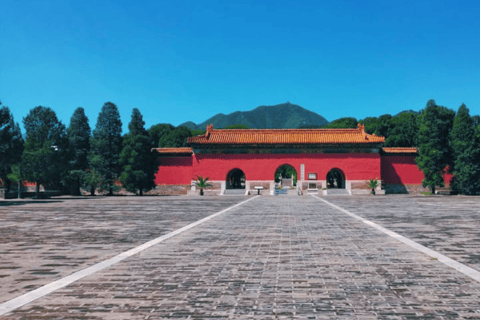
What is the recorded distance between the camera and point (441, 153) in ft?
107

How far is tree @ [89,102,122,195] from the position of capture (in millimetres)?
34219

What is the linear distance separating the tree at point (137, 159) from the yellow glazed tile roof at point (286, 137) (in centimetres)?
439

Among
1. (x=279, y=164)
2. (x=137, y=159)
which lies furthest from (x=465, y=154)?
(x=137, y=159)

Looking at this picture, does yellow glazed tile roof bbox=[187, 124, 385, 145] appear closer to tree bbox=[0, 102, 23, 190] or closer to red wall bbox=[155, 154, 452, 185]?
red wall bbox=[155, 154, 452, 185]

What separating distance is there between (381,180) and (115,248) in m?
33.2

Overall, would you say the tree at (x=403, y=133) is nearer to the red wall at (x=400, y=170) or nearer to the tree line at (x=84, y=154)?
the red wall at (x=400, y=170)

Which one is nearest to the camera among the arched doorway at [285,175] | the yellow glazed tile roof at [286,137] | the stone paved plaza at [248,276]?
the stone paved plaza at [248,276]

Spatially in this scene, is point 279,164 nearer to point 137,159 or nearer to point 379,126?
point 137,159

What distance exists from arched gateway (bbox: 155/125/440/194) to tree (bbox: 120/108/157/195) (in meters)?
2.71

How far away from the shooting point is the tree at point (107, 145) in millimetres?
34219

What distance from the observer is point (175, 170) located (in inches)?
1507

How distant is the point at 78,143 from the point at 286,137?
2021 cm

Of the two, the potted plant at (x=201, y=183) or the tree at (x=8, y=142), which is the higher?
the tree at (x=8, y=142)

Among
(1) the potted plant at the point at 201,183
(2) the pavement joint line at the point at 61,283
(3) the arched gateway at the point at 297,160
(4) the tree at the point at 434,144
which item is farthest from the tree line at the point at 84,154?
(2) the pavement joint line at the point at 61,283
